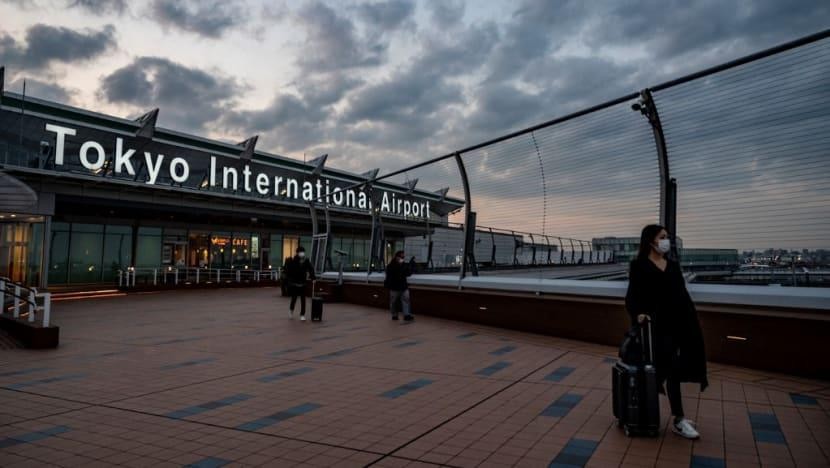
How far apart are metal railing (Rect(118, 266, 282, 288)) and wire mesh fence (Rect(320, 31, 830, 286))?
20101 millimetres

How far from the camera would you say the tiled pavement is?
3238 mm

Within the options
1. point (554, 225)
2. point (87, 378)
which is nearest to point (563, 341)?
point (554, 225)

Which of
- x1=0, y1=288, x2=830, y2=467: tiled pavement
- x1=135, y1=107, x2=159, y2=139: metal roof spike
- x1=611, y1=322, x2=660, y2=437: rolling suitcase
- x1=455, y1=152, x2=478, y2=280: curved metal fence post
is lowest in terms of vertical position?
x1=0, y1=288, x2=830, y2=467: tiled pavement

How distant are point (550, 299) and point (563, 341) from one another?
68 cm

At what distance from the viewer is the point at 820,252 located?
4.75 meters

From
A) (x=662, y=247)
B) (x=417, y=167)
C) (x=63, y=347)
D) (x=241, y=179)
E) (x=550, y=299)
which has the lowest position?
(x=63, y=347)

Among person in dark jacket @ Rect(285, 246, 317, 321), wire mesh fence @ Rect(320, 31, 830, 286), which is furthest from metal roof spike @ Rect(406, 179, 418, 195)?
wire mesh fence @ Rect(320, 31, 830, 286)

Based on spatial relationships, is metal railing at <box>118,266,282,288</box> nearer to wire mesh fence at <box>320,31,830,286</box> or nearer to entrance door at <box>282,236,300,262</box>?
entrance door at <box>282,236,300,262</box>

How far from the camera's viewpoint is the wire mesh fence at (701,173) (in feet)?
15.5

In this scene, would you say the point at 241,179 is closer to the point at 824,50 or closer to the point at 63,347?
the point at 63,347

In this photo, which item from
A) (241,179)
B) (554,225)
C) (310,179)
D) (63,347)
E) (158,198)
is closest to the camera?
(554,225)

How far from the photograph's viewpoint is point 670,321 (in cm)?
361

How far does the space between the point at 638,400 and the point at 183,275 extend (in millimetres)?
28099

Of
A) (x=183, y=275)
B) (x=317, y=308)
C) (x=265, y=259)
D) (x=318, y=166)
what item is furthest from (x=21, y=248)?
(x=318, y=166)
